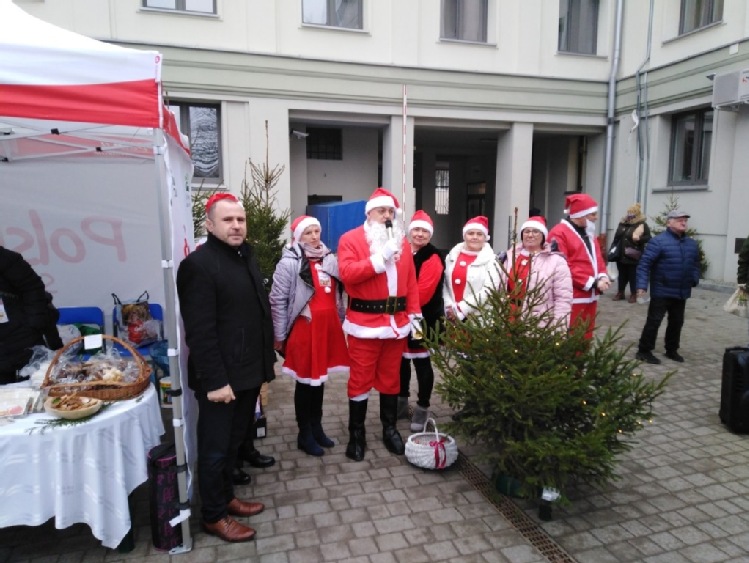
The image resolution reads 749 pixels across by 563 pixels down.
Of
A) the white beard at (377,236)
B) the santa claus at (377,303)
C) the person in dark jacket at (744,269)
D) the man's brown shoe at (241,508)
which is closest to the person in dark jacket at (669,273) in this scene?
the person in dark jacket at (744,269)

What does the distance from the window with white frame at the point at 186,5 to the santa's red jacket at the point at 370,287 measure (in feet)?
31.1

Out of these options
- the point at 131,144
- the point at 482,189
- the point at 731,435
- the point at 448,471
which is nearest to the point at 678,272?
the point at 731,435

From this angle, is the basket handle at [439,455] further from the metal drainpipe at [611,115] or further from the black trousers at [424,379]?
the metal drainpipe at [611,115]

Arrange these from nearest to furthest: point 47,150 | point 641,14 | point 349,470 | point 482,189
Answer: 1. point 349,470
2. point 47,150
3. point 641,14
4. point 482,189

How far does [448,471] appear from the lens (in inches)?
151

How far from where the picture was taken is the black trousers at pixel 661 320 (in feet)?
20.4

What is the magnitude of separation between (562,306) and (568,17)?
40.4 ft

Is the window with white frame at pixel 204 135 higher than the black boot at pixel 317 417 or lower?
higher

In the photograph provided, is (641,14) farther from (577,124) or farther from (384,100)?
(384,100)

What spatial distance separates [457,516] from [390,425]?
1.00 metres

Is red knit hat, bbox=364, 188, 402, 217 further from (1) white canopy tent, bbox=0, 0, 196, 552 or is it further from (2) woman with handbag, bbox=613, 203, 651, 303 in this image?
(2) woman with handbag, bbox=613, 203, 651, 303

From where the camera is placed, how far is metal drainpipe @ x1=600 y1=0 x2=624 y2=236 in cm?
1322

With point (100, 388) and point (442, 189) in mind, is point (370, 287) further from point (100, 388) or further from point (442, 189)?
point (442, 189)

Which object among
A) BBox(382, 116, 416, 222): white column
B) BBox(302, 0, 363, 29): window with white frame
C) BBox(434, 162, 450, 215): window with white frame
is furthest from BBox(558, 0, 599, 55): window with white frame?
BBox(434, 162, 450, 215): window with white frame
